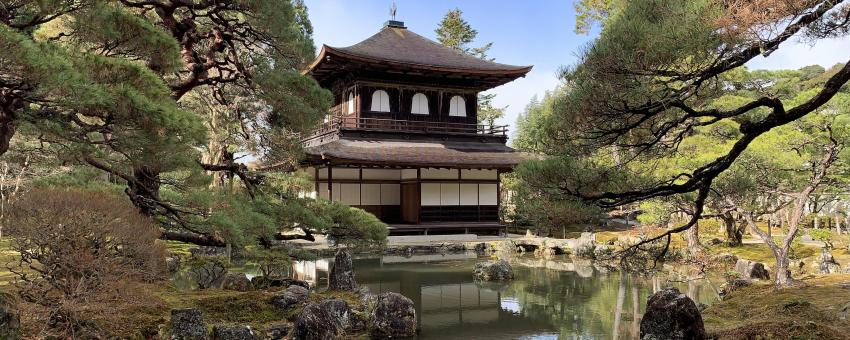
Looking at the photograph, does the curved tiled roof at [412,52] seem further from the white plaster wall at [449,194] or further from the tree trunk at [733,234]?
the tree trunk at [733,234]

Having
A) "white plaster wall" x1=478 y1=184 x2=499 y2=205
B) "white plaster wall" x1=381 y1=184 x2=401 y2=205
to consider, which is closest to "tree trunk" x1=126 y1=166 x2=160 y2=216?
"white plaster wall" x1=381 y1=184 x2=401 y2=205

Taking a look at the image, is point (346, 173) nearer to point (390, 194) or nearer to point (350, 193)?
point (350, 193)

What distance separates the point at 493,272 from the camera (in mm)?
12891

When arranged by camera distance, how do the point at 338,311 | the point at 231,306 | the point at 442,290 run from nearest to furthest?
the point at 231,306 → the point at 338,311 → the point at 442,290

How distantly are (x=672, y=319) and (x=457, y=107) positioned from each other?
15.6m

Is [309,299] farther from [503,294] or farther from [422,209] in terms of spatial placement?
[422,209]

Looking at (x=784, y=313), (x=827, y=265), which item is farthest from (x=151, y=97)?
(x=827, y=265)

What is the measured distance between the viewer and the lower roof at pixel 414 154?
17.0 metres

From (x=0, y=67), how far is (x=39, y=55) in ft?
0.83

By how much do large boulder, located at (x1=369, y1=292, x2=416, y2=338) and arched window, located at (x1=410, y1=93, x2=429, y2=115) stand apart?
12949 millimetres

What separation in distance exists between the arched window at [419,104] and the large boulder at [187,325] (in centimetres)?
1487

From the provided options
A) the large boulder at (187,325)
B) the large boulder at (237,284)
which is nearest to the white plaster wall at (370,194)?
the large boulder at (237,284)

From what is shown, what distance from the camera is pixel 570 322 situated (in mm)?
8688

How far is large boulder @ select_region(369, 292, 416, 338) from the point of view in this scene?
7520 mm
